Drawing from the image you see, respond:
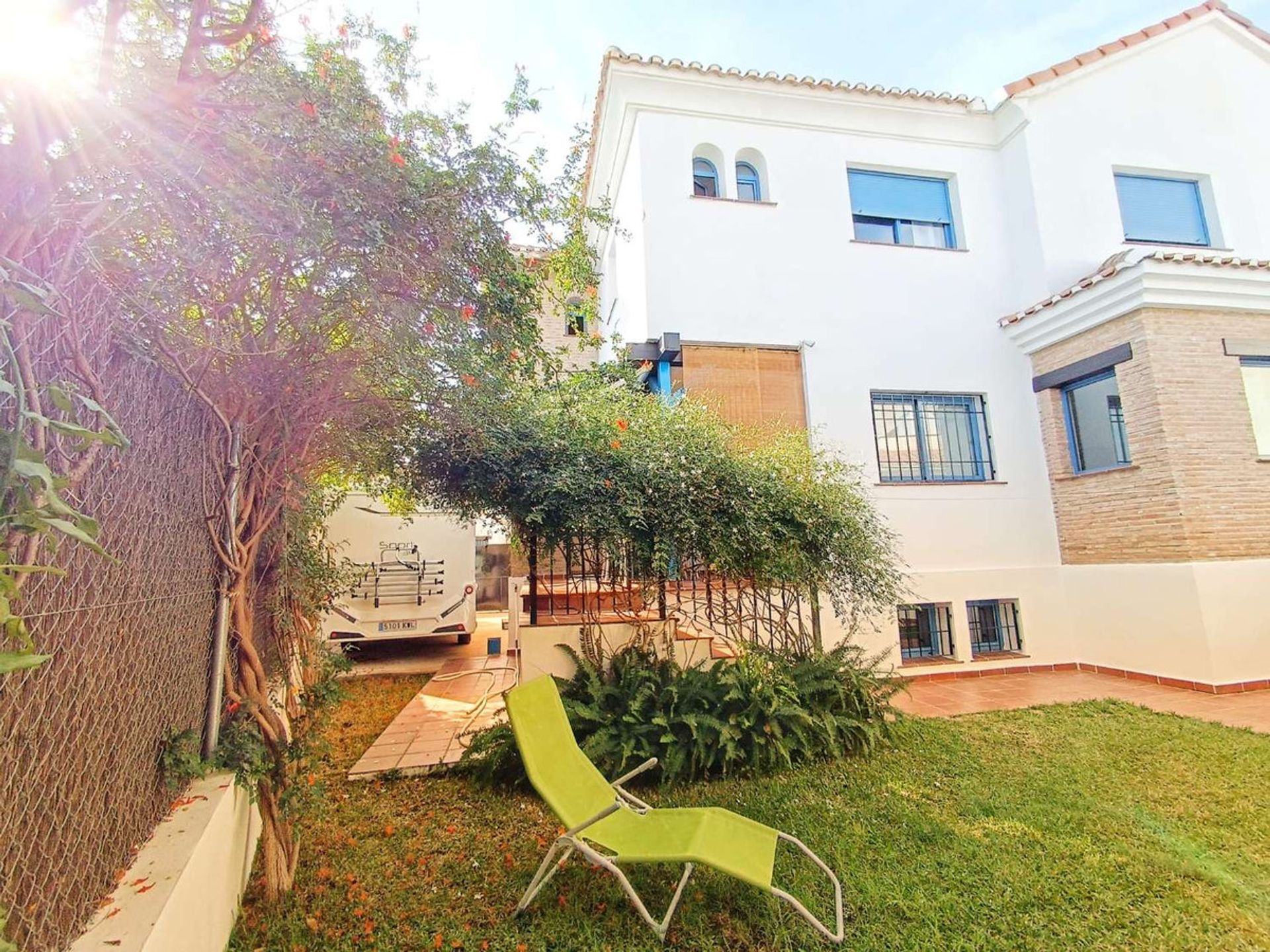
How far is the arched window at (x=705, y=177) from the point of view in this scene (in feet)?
29.2

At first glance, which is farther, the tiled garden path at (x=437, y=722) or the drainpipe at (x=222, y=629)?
the tiled garden path at (x=437, y=722)

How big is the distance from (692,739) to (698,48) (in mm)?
9871

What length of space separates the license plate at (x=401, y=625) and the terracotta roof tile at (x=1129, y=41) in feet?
42.2

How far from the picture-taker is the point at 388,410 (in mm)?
4035

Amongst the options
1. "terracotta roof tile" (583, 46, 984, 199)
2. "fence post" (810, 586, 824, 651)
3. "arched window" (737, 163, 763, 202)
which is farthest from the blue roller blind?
"fence post" (810, 586, 824, 651)

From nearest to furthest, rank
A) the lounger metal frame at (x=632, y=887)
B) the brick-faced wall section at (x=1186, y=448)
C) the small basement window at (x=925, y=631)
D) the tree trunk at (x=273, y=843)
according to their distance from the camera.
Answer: the lounger metal frame at (x=632, y=887), the tree trunk at (x=273, y=843), the brick-faced wall section at (x=1186, y=448), the small basement window at (x=925, y=631)

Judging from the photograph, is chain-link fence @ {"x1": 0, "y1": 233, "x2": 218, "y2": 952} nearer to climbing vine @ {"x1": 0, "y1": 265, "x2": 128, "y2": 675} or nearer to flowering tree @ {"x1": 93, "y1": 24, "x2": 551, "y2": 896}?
climbing vine @ {"x1": 0, "y1": 265, "x2": 128, "y2": 675}

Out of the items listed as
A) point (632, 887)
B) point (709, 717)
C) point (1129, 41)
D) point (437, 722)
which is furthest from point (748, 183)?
point (632, 887)

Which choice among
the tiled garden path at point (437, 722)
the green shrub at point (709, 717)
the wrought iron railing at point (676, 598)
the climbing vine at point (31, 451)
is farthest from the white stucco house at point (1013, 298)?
the climbing vine at point (31, 451)

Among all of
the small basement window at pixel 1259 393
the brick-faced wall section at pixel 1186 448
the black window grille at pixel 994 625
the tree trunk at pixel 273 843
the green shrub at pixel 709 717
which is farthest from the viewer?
the black window grille at pixel 994 625

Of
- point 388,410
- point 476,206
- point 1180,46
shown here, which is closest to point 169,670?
point 388,410

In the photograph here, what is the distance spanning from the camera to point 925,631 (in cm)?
805

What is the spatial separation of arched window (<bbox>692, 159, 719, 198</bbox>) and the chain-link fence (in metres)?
8.19

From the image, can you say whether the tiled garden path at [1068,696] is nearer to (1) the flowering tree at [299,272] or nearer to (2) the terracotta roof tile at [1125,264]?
(2) the terracotta roof tile at [1125,264]
